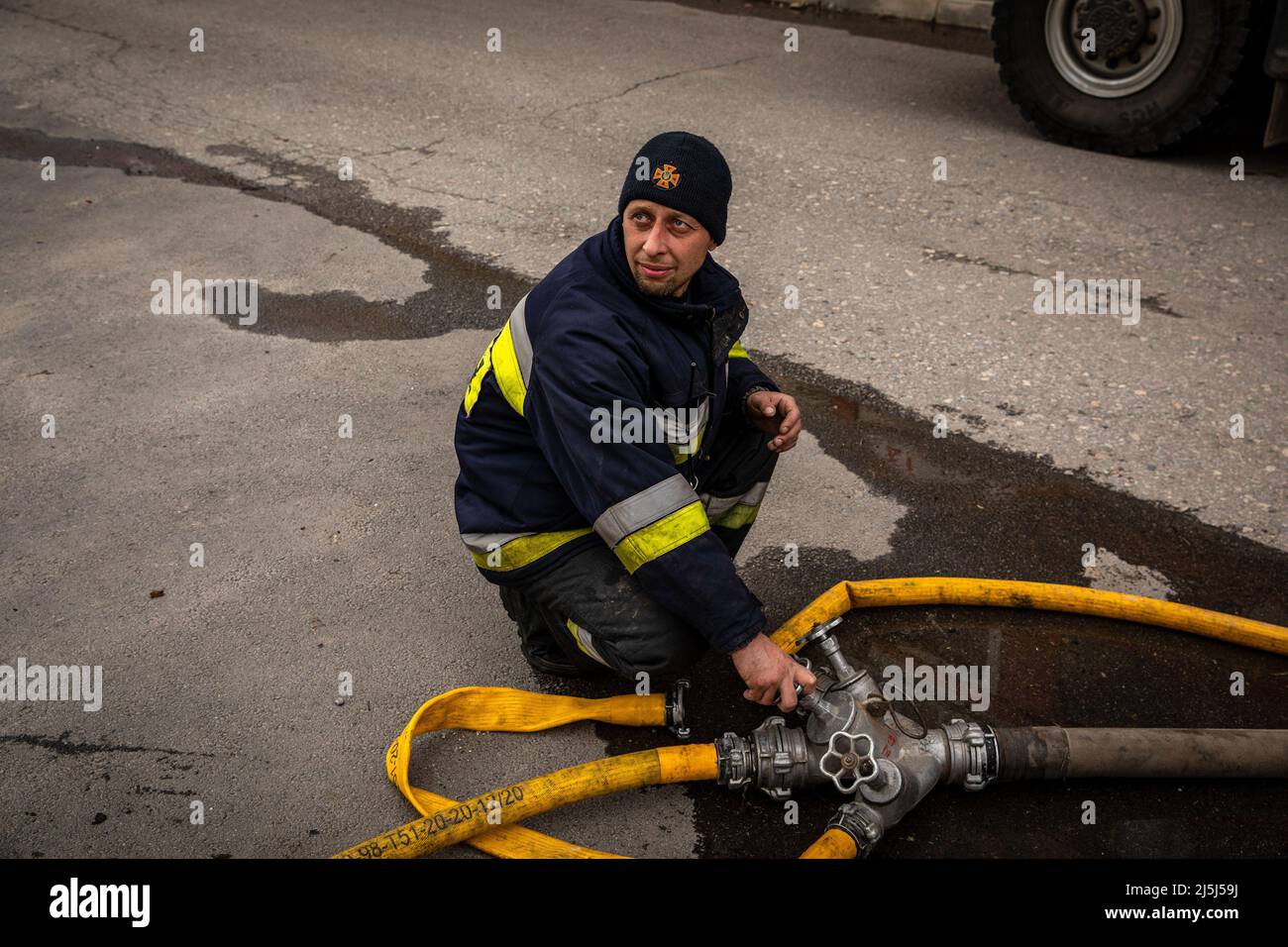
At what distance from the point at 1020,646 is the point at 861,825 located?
0.87 metres

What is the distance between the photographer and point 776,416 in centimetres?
280

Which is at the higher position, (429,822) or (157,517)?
(157,517)

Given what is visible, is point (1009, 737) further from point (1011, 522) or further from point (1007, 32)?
point (1007, 32)

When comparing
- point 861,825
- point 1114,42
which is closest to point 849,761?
point 861,825

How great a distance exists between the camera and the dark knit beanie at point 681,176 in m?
2.37

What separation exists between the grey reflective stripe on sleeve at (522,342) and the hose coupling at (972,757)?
46.5 inches

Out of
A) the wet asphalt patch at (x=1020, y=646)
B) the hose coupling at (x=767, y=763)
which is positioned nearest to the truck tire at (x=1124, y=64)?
the wet asphalt patch at (x=1020, y=646)

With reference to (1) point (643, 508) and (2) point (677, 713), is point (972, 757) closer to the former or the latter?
(2) point (677, 713)

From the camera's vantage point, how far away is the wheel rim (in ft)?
18.5

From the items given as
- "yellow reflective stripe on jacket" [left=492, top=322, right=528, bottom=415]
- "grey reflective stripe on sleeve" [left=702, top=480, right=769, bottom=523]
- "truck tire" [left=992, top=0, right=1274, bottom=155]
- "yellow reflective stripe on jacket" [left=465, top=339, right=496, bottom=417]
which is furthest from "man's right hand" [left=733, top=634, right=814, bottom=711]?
"truck tire" [left=992, top=0, right=1274, bottom=155]

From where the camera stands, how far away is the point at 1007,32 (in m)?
6.05
